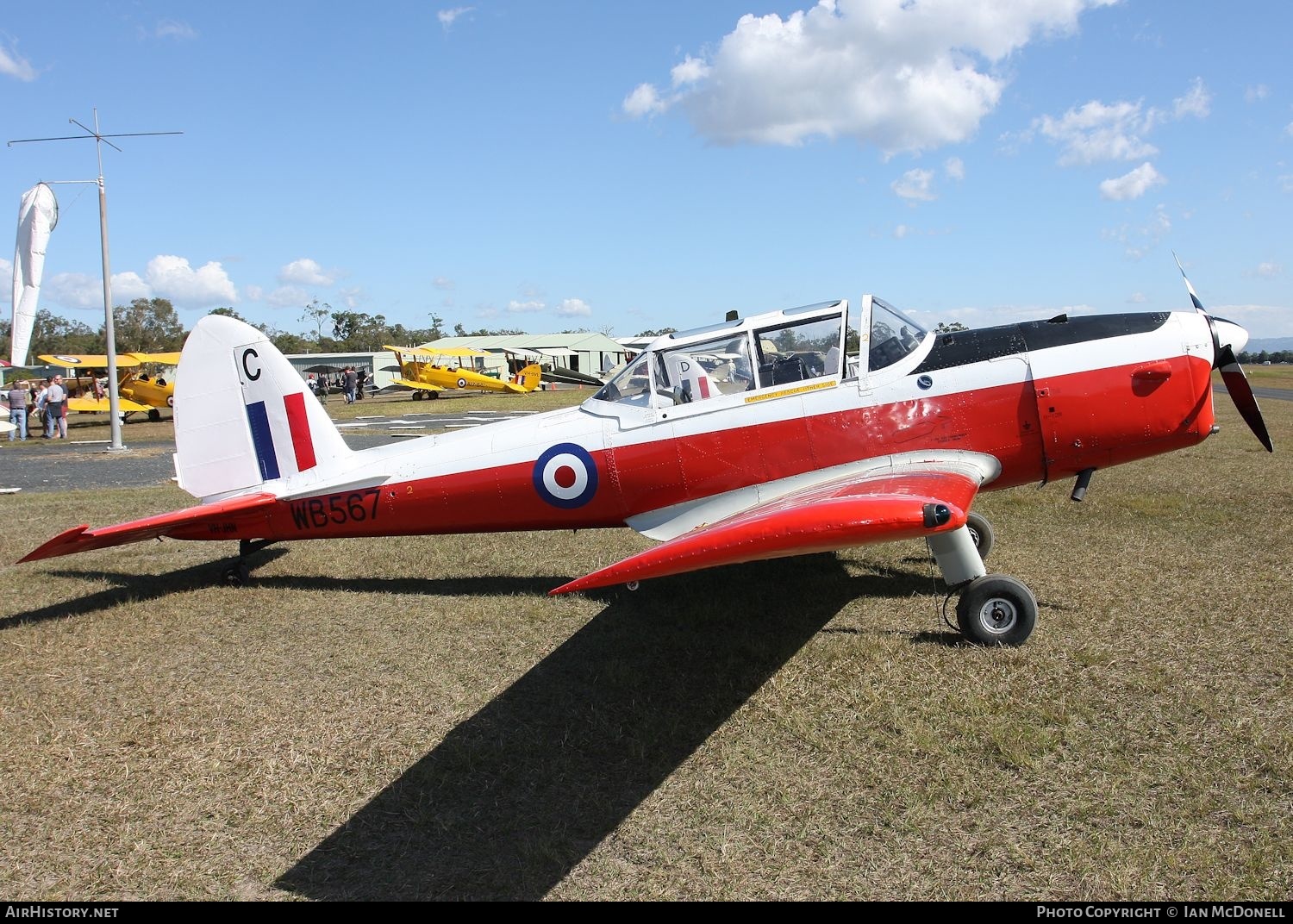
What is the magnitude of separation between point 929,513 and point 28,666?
5.60 m

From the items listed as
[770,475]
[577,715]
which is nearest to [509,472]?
[770,475]

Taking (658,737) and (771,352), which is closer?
(658,737)

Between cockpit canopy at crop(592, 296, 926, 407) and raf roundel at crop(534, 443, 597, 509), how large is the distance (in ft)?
2.10

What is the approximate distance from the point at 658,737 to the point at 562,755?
0.49 meters

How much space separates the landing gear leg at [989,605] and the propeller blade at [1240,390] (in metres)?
2.51

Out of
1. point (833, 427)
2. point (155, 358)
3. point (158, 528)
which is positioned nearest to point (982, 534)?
point (833, 427)

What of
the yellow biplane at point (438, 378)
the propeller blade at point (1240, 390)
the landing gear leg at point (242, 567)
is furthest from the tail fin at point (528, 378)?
the propeller blade at point (1240, 390)

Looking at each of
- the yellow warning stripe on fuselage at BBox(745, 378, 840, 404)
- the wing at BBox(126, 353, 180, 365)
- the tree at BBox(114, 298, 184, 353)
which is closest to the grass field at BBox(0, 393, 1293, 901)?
the yellow warning stripe on fuselage at BBox(745, 378, 840, 404)

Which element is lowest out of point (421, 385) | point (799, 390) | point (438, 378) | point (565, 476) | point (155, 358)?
point (565, 476)

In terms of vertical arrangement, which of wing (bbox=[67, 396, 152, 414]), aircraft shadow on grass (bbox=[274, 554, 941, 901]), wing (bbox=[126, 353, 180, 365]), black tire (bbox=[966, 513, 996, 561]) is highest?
wing (bbox=[126, 353, 180, 365])

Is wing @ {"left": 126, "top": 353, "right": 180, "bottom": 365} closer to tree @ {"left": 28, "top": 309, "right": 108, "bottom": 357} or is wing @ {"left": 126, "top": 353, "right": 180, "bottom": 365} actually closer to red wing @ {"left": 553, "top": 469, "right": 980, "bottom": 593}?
red wing @ {"left": 553, "top": 469, "right": 980, "bottom": 593}

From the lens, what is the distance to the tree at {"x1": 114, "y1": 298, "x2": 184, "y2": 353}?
90.1 m

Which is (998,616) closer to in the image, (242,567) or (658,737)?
(658,737)

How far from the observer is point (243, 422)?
684 centimetres
